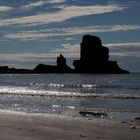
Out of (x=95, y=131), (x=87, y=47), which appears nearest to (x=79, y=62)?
(x=87, y=47)

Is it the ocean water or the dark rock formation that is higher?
the dark rock formation

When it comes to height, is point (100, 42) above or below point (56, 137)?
above

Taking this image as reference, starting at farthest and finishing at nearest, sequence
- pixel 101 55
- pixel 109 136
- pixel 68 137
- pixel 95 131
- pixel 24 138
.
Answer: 1. pixel 101 55
2. pixel 95 131
3. pixel 109 136
4. pixel 68 137
5. pixel 24 138

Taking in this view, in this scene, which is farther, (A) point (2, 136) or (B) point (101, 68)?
(B) point (101, 68)

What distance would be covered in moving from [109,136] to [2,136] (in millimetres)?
3678

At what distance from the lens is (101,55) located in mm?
189250

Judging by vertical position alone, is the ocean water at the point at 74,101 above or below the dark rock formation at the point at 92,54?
below

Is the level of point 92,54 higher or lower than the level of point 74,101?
higher

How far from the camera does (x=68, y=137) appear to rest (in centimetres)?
1329

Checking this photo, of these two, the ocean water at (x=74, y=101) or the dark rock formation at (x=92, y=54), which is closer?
the ocean water at (x=74, y=101)

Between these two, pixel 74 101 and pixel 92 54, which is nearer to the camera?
pixel 74 101

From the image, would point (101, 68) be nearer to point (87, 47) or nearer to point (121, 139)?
point (87, 47)

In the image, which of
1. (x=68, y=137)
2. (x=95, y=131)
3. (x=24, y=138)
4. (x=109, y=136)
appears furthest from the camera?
(x=95, y=131)

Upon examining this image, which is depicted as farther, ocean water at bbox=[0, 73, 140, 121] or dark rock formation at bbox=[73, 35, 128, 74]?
dark rock formation at bbox=[73, 35, 128, 74]
